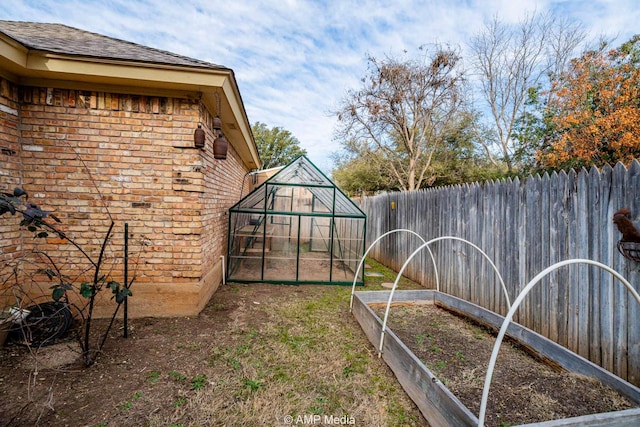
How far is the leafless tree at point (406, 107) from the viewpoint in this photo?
13336 millimetres

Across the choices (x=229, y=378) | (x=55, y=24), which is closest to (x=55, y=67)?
(x=55, y=24)

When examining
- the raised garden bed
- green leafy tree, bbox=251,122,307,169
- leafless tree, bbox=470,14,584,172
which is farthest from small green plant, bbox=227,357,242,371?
green leafy tree, bbox=251,122,307,169

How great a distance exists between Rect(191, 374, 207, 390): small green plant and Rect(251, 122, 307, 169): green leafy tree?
23473mm

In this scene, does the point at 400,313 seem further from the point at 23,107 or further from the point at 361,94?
the point at 361,94

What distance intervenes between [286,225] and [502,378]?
186 inches

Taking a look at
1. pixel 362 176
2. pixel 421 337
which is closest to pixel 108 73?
pixel 421 337

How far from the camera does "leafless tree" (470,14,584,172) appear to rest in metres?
12.6

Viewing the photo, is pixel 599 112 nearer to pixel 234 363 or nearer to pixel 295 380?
pixel 295 380

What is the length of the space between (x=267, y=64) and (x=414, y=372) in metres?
9.50

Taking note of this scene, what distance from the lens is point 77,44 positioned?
370 cm

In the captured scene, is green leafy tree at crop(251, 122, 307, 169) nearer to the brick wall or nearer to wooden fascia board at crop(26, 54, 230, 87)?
the brick wall

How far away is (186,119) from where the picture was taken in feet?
12.7

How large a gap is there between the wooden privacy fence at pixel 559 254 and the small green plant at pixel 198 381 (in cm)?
354

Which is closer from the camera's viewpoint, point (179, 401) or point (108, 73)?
point (179, 401)
